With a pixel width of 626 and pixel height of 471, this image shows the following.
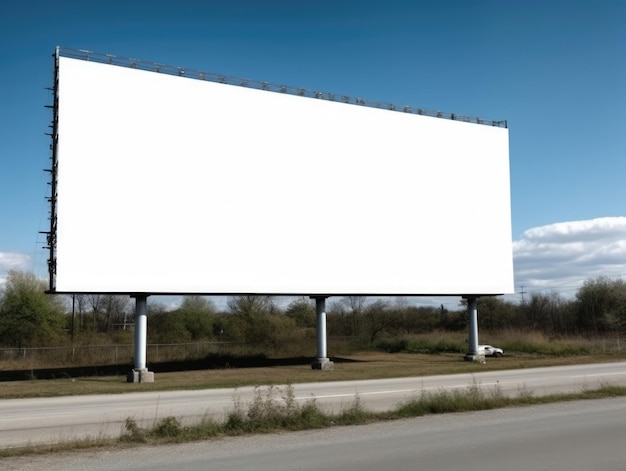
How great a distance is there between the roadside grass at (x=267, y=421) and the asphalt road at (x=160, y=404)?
101 centimetres

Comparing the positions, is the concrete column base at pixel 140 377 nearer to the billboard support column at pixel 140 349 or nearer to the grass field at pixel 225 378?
the billboard support column at pixel 140 349

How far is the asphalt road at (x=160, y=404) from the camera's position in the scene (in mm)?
13929

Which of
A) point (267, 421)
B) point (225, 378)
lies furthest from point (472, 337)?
point (267, 421)

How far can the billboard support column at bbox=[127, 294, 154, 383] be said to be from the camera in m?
30.2

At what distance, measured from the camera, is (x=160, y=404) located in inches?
742

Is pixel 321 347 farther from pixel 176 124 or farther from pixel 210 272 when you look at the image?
pixel 176 124

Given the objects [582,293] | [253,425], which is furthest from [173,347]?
[582,293]

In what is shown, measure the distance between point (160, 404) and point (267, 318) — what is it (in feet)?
124

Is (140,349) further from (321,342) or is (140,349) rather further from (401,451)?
(401,451)

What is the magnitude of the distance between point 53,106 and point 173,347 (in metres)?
20.7

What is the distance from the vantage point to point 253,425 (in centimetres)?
1273

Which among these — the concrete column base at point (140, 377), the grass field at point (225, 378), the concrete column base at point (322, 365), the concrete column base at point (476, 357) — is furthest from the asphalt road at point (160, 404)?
the concrete column base at point (476, 357)

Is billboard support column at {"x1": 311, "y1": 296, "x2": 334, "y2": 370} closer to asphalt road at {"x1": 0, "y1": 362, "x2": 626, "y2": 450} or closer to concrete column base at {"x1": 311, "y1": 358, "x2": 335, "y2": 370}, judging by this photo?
concrete column base at {"x1": 311, "y1": 358, "x2": 335, "y2": 370}

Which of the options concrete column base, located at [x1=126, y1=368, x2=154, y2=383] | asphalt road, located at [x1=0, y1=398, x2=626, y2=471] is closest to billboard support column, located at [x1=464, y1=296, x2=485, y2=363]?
concrete column base, located at [x1=126, y1=368, x2=154, y2=383]
